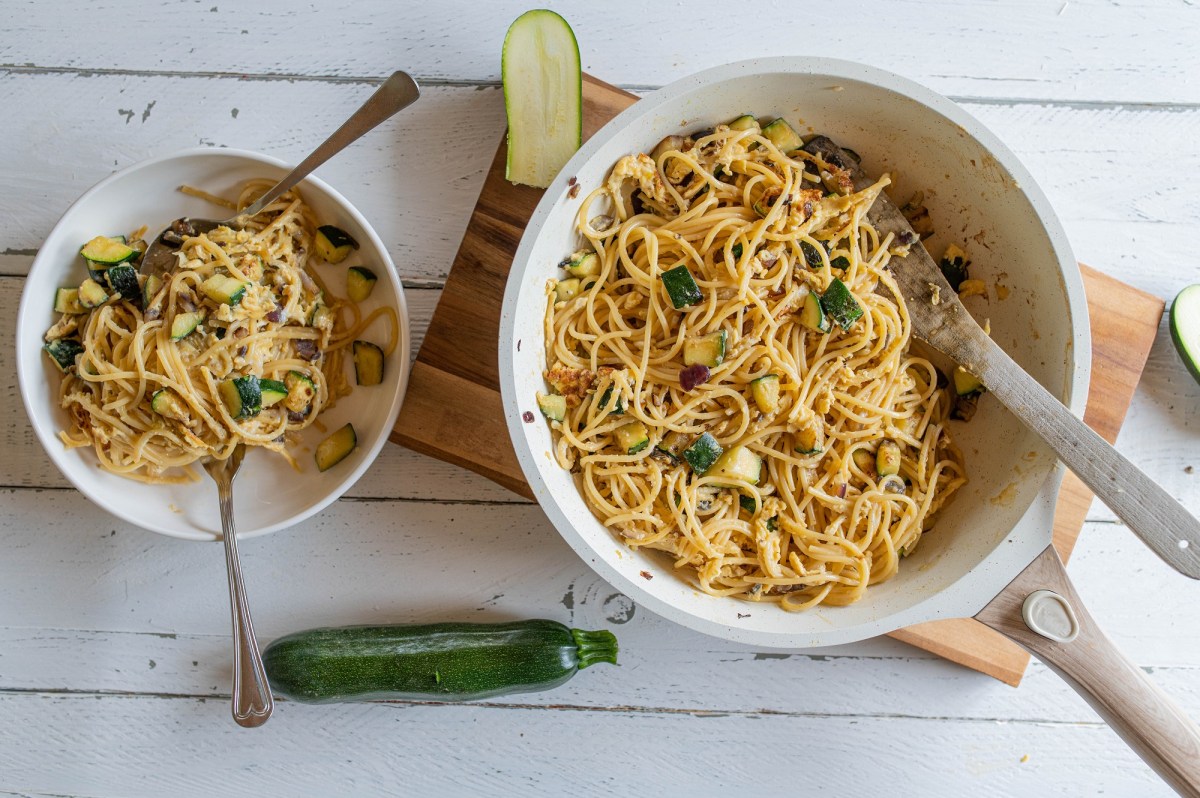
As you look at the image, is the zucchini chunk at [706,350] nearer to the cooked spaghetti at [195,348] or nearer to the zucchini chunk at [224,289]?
the cooked spaghetti at [195,348]

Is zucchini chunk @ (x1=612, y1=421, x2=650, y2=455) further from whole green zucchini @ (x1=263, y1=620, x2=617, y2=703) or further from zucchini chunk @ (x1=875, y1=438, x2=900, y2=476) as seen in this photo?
whole green zucchini @ (x1=263, y1=620, x2=617, y2=703)

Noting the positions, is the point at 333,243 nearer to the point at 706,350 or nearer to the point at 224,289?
the point at 224,289

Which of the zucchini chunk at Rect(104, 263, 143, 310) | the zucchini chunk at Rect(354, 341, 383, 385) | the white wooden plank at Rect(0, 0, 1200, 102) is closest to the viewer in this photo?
the zucchini chunk at Rect(104, 263, 143, 310)

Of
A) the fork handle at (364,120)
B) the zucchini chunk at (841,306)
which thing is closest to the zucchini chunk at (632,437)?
the zucchini chunk at (841,306)

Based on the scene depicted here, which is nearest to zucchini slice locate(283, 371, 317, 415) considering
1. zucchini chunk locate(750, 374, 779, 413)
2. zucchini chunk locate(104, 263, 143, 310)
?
zucchini chunk locate(104, 263, 143, 310)

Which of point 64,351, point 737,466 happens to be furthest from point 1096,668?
point 64,351

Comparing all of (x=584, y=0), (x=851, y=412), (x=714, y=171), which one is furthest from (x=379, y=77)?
(x=851, y=412)
